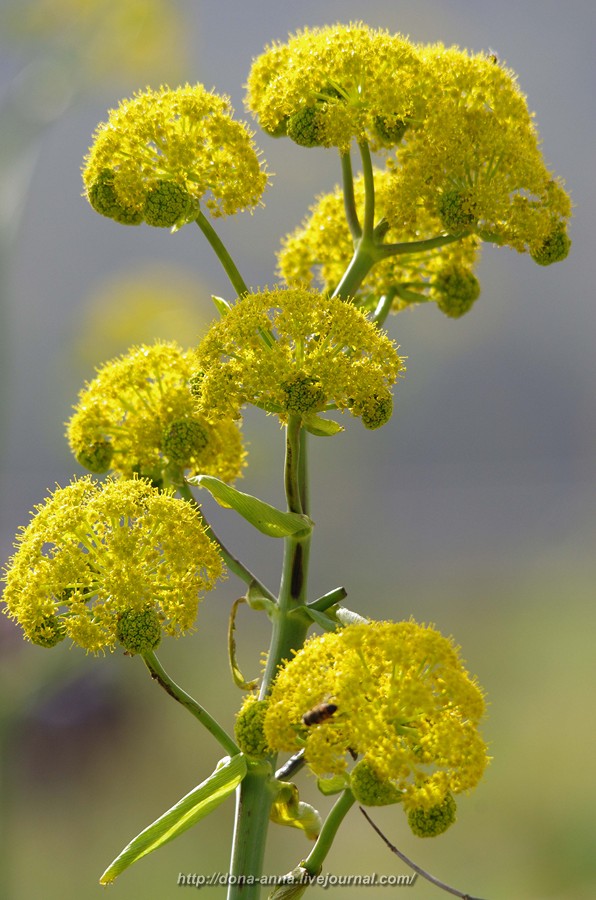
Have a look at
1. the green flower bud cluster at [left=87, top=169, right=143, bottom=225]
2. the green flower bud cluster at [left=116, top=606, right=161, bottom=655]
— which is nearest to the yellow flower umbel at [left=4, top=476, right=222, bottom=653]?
the green flower bud cluster at [left=116, top=606, right=161, bottom=655]

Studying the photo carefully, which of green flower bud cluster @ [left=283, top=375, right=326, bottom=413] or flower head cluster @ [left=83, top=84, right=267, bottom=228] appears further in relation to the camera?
flower head cluster @ [left=83, top=84, right=267, bottom=228]

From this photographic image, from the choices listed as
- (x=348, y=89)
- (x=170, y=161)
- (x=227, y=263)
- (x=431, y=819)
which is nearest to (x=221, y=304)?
(x=227, y=263)

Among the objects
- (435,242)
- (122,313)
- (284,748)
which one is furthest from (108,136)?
(122,313)

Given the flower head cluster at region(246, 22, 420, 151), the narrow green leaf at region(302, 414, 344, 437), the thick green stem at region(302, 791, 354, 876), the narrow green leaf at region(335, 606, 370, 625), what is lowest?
the thick green stem at region(302, 791, 354, 876)

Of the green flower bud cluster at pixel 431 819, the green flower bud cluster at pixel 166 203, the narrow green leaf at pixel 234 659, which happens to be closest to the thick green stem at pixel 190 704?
the narrow green leaf at pixel 234 659

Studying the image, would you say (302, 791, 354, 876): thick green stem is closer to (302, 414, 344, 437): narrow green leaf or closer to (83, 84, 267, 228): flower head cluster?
(302, 414, 344, 437): narrow green leaf

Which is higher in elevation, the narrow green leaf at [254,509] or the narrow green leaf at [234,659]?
the narrow green leaf at [254,509]

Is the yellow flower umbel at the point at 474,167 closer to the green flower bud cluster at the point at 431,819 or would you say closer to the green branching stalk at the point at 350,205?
the green branching stalk at the point at 350,205
